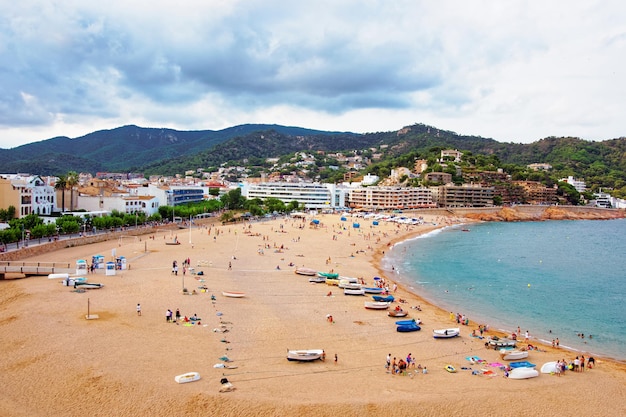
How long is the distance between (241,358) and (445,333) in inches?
375

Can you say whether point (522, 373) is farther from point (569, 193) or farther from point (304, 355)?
point (569, 193)

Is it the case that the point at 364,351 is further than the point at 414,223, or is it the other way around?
the point at 414,223

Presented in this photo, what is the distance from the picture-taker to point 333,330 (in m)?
21.2

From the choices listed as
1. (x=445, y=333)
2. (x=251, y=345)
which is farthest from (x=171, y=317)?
(x=445, y=333)

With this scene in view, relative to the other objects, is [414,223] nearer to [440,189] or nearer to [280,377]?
[440,189]

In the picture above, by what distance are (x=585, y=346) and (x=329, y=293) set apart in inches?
514

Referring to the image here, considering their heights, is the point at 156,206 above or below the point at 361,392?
above

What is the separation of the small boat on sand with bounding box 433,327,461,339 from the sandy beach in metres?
0.36

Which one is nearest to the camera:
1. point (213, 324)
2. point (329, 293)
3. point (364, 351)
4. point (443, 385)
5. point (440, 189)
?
point (443, 385)

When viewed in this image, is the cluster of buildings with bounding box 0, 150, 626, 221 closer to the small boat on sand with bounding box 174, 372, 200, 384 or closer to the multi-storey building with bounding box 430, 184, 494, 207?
the multi-storey building with bounding box 430, 184, 494, 207

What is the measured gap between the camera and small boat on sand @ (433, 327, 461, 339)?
834 inches

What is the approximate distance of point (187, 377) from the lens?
48.3 ft

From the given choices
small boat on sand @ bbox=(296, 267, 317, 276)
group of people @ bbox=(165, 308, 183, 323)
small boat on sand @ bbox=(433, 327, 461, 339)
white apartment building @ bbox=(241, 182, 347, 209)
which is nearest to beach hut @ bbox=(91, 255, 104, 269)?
group of people @ bbox=(165, 308, 183, 323)

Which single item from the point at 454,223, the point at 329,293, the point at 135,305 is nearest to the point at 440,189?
the point at 454,223
